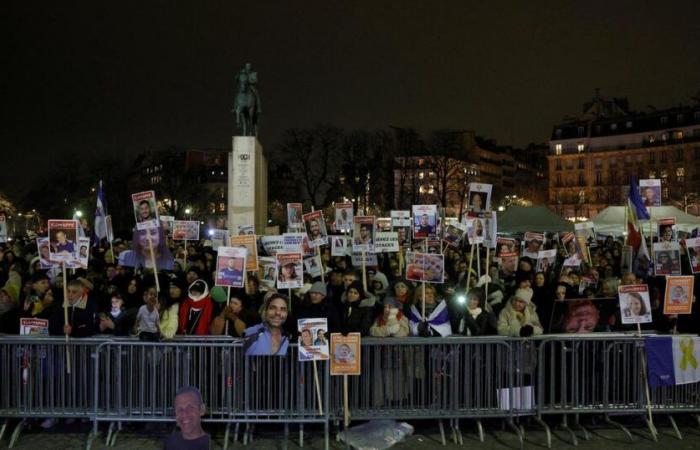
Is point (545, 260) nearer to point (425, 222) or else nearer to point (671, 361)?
point (425, 222)

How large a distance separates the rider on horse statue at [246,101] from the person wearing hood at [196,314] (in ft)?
56.5

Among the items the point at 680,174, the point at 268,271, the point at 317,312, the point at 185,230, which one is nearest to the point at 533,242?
the point at 268,271

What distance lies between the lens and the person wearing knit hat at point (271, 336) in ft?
26.5

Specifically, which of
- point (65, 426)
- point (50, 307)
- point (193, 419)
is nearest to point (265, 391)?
point (65, 426)

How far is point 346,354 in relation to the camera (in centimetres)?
805

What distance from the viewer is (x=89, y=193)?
64688 millimetres

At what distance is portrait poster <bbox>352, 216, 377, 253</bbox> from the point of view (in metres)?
13.4

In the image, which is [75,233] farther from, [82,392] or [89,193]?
[89,193]

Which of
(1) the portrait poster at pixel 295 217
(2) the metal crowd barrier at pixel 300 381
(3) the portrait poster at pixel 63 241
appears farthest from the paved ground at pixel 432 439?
(1) the portrait poster at pixel 295 217

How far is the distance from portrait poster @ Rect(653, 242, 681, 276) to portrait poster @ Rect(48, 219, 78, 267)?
8647mm

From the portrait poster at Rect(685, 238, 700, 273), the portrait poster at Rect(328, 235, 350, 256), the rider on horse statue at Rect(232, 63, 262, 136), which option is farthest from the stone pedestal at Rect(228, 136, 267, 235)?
the portrait poster at Rect(685, 238, 700, 273)

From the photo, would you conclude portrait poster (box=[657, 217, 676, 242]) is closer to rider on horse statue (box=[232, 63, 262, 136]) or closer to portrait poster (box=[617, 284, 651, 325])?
portrait poster (box=[617, 284, 651, 325])

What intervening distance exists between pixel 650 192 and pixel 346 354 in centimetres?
891

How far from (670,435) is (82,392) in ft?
22.6
